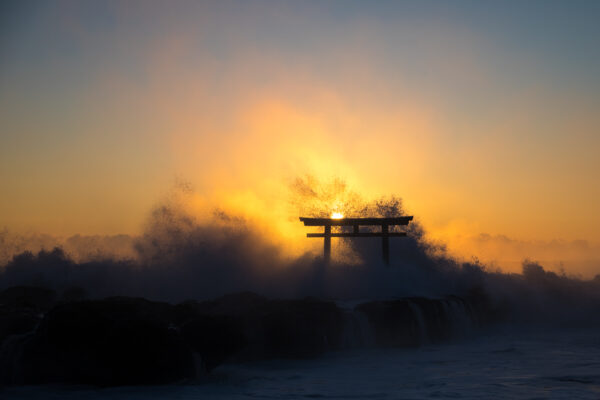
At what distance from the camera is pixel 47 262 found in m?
23.5

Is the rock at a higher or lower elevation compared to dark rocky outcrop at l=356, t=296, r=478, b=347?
lower

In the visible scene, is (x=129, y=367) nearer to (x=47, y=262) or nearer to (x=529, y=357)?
(x=529, y=357)

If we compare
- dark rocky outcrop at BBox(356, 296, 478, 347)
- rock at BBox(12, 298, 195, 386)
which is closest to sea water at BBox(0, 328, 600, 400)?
rock at BBox(12, 298, 195, 386)

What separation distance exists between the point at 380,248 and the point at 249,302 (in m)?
10.5

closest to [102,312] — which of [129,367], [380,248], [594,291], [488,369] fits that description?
[129,367]

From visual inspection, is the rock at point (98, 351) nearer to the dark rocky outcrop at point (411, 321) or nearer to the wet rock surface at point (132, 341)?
the wet rock surface at point (132, 341)

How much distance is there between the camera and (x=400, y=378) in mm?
9688

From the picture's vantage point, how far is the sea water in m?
8.27

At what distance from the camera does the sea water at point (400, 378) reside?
326 inches

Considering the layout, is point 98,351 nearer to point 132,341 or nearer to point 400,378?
point 132,341

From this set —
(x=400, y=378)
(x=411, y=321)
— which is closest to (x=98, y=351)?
(x=400, y=378)

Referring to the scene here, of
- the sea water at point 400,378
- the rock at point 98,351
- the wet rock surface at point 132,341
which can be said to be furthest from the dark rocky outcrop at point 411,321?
the rock at point 98,351

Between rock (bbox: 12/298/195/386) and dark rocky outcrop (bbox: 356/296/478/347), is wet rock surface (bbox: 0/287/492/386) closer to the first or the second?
rock (bbox: 12/298/195/386)

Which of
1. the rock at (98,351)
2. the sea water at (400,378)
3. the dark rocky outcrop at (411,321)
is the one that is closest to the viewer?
the sea water at (400,378)
